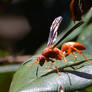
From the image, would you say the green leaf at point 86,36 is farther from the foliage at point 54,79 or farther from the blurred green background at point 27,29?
the foliage at point 54,79

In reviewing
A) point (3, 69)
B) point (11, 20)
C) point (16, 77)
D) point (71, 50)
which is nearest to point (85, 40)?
point (3, 69)

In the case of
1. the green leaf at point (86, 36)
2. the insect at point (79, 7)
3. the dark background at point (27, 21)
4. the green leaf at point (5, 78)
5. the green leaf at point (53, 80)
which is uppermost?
the dark background at point (27, 21)

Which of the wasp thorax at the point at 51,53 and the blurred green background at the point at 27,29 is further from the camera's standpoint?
the blurred green background at the point at 27,29

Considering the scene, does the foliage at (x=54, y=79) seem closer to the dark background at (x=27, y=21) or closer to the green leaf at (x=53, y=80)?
the green leaf at (x=53, y=80)

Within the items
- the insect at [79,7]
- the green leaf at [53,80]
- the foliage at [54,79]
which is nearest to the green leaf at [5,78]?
the foliage at [54,79]

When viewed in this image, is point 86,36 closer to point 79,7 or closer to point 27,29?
point 79,7

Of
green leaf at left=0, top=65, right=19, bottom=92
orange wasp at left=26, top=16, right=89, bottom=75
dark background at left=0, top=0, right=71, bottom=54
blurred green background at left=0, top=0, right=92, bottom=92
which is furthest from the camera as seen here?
dark background at left=0, top=0, right=71, bottom=54

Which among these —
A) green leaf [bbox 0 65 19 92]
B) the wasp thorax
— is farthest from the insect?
green leaf [bbox 0 65 19 92]

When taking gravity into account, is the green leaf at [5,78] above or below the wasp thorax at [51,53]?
above

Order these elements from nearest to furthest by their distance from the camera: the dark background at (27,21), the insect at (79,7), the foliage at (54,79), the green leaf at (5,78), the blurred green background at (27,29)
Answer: the insect at (79,7) < the foliage at (54,79) < the green leaf at (5,78) < the blurred green background at (27,29) < the dark background at (27,21)

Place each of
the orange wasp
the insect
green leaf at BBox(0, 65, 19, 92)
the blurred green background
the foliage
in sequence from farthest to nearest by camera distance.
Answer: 1. the blurred green background
2. green leaf at BBox(0, 65, 19, 92)
3. the orange wasp
4. the foliage
5. the insect

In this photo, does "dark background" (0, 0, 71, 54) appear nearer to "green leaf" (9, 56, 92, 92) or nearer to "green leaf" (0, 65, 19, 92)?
"green leaf" (0, 65, 19, 92)

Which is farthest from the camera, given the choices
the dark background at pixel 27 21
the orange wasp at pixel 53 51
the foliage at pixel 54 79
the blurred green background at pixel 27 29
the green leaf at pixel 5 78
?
the dark background at pixel 27 21
